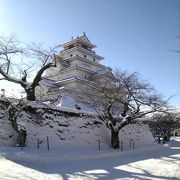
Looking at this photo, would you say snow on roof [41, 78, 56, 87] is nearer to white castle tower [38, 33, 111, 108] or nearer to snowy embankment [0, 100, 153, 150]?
white castle tower [38, 33, 111, 108]

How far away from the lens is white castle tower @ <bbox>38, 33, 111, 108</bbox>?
106 ft

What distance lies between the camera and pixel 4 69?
1777 cm

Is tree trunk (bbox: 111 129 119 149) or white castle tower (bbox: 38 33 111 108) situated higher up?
white castle tower (bbox: 38 33 111 108)

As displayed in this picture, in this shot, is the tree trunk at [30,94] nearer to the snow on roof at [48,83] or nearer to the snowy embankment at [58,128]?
the snowy embankment at [58,128]

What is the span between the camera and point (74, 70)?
37469 mm

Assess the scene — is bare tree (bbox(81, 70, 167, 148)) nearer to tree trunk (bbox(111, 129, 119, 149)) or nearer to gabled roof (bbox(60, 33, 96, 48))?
tree trunk (bbox(111, 129, 119, 149))

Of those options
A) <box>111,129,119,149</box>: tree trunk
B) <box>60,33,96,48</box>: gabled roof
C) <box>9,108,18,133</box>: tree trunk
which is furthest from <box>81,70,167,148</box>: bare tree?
<box>60,33,96,48</box>: gabled roof

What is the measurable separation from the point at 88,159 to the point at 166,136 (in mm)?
20669

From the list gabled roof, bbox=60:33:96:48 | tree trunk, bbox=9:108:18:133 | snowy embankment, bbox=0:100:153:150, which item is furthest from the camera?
gabled roof, bbox=60:33:96:48

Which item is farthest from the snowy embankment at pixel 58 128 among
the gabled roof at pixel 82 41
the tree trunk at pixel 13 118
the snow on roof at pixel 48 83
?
the gabled roof at pixel 82 41

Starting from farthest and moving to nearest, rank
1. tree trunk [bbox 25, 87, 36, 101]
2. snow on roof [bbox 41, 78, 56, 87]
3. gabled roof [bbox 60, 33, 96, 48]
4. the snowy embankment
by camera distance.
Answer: gabled roof [bbox 60, 33, 96, 48]
snow on roof [bbox 41, 78, 56, 87]
tree trunk [bbox 25, 87, 36, 101]
the snowy embankment

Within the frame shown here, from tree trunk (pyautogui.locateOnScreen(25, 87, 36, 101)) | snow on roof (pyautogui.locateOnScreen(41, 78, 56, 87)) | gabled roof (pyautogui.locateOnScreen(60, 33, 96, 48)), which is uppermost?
gabled roof (pyautogui.locateOnScreen(60, 33, 96, 48))

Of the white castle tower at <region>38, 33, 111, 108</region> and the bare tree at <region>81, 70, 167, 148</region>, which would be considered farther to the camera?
the white castle tower at <region>38, 33, 111, 108</region>

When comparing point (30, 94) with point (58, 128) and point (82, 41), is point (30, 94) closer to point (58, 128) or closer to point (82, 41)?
point (58, 128)
